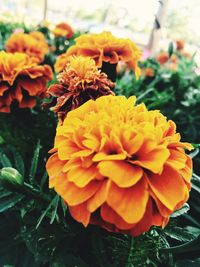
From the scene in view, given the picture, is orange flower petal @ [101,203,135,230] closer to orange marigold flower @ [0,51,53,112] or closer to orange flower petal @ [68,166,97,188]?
orange flower petal @ [68,166,97,188]

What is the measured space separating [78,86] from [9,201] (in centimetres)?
18

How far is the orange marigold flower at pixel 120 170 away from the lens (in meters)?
0.30

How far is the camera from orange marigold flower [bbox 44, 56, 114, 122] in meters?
0.47

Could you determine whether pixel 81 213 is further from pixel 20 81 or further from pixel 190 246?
pixel 20 81

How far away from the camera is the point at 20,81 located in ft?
2.07

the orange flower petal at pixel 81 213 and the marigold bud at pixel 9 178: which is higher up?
the orange flower petal at pixel 81 213

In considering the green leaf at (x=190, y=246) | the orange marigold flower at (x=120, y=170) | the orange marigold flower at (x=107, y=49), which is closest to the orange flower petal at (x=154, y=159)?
the orange marigold flower at (x=120, y=170)

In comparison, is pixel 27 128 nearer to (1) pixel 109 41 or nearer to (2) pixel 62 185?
(1) pixel 109 41

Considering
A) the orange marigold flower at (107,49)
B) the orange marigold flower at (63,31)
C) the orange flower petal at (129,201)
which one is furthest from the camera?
the orange marigold flower at (63,31)

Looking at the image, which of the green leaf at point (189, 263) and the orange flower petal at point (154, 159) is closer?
the orange flower petal at point (154, 159)

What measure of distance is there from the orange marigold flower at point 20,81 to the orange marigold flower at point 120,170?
0.27 m

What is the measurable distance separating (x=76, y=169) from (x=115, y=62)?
0.32 meters

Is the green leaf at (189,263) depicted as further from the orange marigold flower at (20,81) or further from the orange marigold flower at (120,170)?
the orange marigold flower at (20,81)

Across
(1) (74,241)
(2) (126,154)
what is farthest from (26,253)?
(2) (126,154)
